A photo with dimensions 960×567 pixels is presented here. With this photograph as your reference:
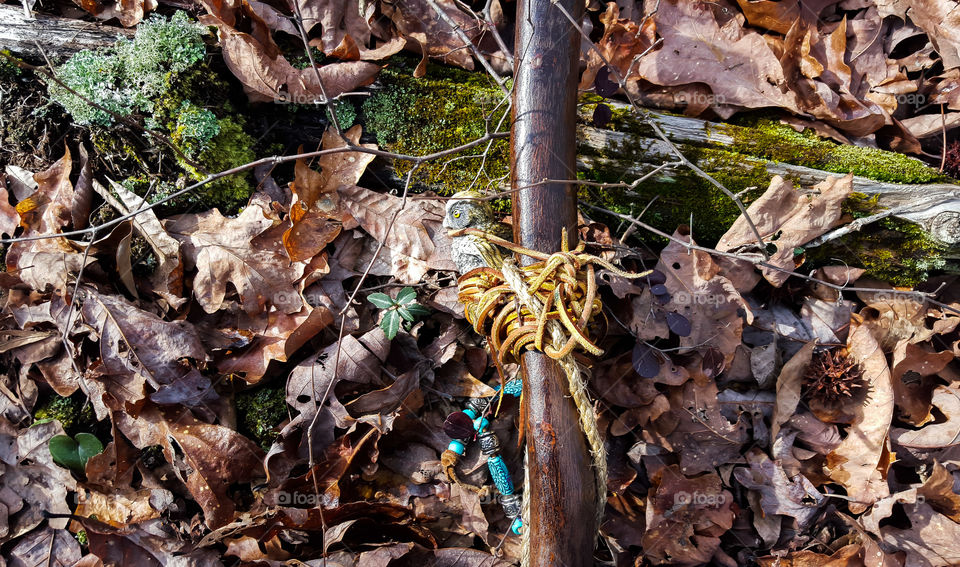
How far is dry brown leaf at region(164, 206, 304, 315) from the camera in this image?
8.06ft

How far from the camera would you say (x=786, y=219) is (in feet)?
8.58

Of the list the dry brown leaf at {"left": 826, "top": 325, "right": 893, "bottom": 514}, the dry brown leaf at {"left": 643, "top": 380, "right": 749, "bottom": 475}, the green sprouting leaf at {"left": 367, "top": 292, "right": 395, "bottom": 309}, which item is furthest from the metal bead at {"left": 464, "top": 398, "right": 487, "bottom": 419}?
the dry brown leaf at {"left": 826, "top": 325, "right": 893, "bottom": 514}

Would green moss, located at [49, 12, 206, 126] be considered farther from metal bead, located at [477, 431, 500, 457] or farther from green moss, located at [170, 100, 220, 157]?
metal bead, located at [477, 431, 500, 457]

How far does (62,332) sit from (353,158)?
1642 mm

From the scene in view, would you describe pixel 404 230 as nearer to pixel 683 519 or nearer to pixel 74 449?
pixel 74 449

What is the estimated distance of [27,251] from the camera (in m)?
2.49

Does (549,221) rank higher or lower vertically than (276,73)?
lower

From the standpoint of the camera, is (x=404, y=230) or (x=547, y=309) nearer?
(x=547, y=309)

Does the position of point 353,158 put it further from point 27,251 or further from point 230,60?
point 27,251

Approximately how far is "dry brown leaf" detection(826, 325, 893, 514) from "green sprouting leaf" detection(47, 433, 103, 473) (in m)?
3.66

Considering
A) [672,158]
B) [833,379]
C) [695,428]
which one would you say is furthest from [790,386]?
[672,158]

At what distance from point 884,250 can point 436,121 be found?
249 centimetres

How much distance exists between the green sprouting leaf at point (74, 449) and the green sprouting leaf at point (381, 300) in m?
1.46

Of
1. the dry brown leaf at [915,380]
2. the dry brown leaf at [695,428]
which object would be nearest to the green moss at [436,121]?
the dry brown leaf at [695,428]
